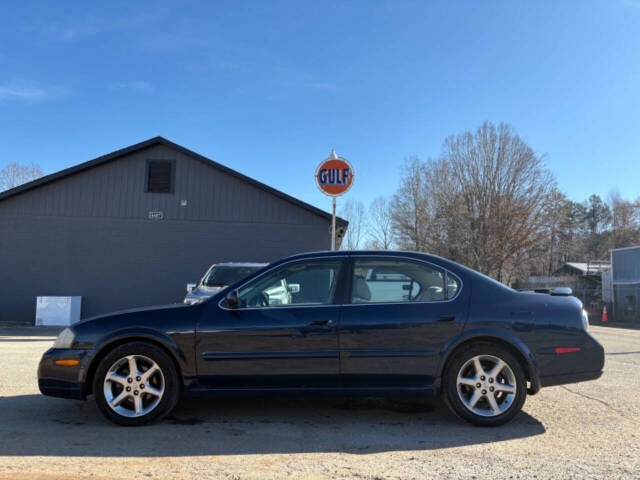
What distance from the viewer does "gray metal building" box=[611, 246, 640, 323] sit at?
25.4 metres

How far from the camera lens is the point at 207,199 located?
16859 mm

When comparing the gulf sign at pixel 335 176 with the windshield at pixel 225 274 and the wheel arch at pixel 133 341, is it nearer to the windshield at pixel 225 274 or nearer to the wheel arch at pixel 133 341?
the windshield at pixel 225 274

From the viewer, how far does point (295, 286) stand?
4.50 metres

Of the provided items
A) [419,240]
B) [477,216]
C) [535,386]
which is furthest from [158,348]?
[419,240]

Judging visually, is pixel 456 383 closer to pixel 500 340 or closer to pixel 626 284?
pixel 500 340

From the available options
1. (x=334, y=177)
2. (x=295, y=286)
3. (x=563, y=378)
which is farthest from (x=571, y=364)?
(x=334, y=177)

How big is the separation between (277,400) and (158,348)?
4.90 feet

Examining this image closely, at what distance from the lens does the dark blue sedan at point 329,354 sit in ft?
13.8

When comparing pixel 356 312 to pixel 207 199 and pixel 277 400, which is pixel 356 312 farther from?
pixel 207 199

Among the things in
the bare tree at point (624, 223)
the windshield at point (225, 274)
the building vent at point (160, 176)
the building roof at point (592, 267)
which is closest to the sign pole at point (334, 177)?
the windshield at point (225, 274)

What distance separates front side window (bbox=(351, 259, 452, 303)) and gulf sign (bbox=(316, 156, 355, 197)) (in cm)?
560

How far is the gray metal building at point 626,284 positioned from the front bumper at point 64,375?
27.4 metres

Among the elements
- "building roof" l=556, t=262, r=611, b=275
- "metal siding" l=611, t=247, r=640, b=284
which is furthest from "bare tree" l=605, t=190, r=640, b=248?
"metal siding" l=611, t=247, r=640, b=284

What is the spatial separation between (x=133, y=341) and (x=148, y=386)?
404mm
